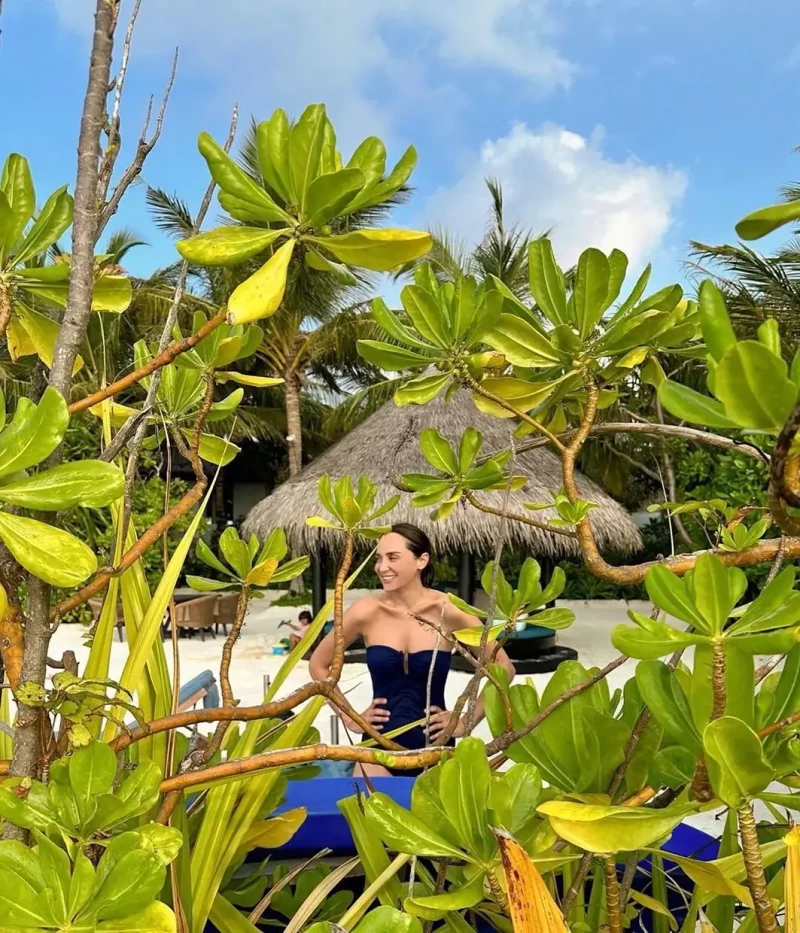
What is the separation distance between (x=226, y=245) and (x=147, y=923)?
284 millimetres

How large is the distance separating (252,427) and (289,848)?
34.8 feet

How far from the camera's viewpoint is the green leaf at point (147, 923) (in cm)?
25

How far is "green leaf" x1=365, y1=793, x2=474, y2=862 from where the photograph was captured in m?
0.27

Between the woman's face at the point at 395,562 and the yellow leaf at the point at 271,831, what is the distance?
3.60 feet

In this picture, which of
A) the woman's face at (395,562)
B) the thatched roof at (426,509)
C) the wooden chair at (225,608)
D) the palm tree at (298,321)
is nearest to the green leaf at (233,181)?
the woman's face at (395,562)

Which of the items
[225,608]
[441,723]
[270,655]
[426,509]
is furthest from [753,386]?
[225,608]

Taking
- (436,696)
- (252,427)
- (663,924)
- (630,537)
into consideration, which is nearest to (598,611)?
(630,537)

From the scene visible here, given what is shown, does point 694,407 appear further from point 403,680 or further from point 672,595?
point 403,680

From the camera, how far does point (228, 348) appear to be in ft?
1.49

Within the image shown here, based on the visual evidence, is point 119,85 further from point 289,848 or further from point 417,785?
point 289,848

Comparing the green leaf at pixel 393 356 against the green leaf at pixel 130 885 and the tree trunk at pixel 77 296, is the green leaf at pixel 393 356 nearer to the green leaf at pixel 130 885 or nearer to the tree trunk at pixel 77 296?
the tree trunk at pixel 77 296

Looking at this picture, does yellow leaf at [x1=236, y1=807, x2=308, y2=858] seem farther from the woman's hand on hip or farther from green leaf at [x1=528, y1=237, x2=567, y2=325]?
green leaf at [x1=528, y1=237, x2=567, y2=325]

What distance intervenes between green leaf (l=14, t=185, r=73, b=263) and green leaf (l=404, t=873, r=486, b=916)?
368mm

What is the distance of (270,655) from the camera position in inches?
244
